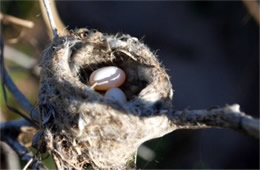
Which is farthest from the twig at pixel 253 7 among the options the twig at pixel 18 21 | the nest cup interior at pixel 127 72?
the twig at pixel 18 21

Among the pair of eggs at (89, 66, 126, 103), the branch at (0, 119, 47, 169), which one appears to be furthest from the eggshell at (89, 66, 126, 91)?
the branch at (0, 119, 47, 169)

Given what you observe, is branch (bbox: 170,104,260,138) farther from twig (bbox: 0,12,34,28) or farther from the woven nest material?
twig (bbox: 0,12,34,28)

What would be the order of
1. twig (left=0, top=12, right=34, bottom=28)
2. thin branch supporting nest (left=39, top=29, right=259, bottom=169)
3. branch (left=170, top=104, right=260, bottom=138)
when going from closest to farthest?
1. branch (left=170, top=104, right=260, bottom=138)
2. thin branch supporting nest (left=39, top=29, right=259, bottom=169)
3. twig (left=0, top=12, right=34, bottom=28)

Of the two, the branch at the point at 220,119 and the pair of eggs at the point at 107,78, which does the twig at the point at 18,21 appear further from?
the branch at the point at 220,119

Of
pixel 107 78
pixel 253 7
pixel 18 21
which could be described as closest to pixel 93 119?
pixel 107 78

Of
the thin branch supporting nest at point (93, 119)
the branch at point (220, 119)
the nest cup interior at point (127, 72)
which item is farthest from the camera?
the nest cup interior at point (127, 72)

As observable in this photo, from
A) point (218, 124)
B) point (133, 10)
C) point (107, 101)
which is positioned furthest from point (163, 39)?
point (218, 124)
